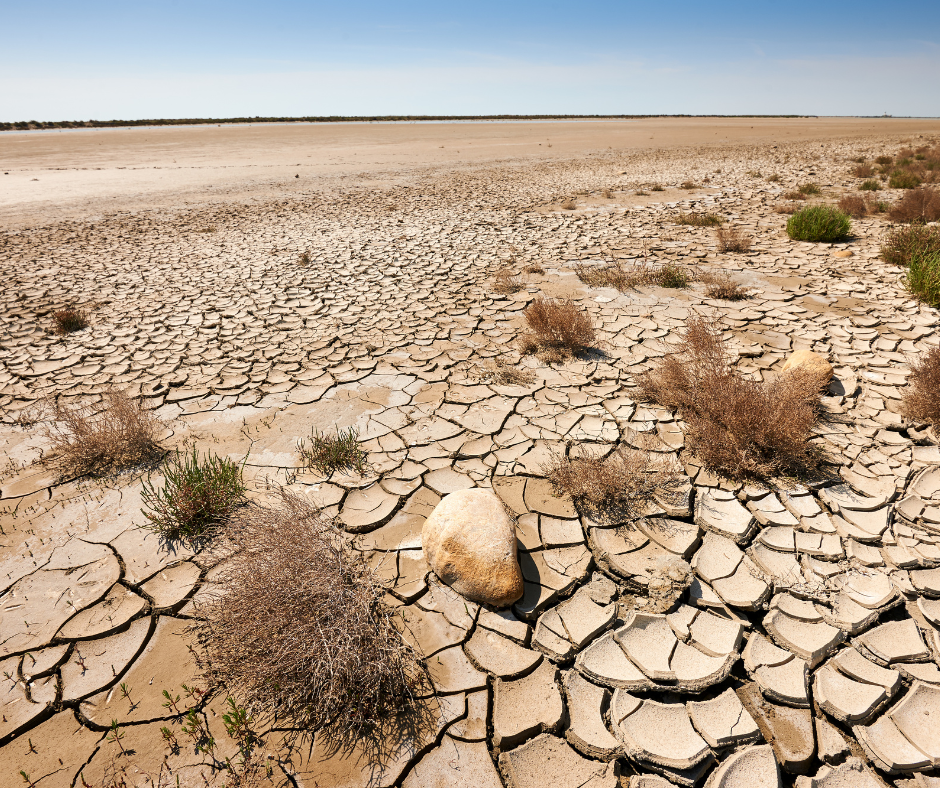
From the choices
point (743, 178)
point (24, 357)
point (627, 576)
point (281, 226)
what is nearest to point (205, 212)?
point (281, 226)

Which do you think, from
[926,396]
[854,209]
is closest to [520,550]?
[926,396]

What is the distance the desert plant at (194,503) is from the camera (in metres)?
2.75

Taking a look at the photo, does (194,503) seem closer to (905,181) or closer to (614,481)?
(614,481)

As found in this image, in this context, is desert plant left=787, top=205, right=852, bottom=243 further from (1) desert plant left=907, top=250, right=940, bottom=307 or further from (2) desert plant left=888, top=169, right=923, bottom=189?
(2) desert plant left=888, top=169, right=923, bottom=189

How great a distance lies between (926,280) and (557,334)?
4156mm

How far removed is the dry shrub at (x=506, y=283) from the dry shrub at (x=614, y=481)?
11.5 ft

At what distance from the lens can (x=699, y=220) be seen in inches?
362

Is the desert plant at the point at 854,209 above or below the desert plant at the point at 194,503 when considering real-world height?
above

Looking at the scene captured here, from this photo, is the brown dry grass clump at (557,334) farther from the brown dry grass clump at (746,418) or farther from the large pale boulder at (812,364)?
the large pale boulder at (812,364)

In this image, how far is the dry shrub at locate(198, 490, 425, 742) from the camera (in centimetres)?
188

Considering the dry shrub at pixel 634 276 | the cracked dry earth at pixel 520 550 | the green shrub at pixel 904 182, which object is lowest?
the cracked dry earth at pixel 520 550

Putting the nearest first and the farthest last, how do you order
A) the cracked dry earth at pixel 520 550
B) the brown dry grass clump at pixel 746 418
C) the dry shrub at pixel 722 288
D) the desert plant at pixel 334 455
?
the cracked dry earth at pixel 520 550, the brown dry grass clump at pixel 746 418, the desert plant at pixel 334 455, the dry shrub at pixel 722 288

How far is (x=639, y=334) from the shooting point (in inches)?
195

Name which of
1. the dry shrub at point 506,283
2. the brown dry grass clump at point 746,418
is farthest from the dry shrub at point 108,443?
the dry shrub at point 506,283
